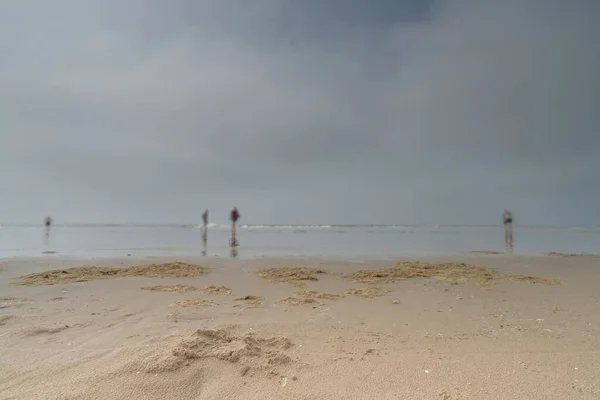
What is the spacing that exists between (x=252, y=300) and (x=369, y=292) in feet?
7.03

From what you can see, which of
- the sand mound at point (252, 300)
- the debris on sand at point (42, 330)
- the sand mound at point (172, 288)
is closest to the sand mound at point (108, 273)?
the sand mound at point (172, 288)

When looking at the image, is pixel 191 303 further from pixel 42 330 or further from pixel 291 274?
pixel 291 274

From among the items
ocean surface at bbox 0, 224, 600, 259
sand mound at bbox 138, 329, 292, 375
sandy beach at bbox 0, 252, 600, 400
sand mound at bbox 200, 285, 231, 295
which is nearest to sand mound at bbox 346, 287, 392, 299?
sandy beach at bbox 0, 252, 600, 400

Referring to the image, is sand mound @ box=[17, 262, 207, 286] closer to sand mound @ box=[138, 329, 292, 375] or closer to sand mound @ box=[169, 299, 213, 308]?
sand mound @ box=[169, 299, 213, 308]

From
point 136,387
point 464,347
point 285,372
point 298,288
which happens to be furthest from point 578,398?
point 298,288

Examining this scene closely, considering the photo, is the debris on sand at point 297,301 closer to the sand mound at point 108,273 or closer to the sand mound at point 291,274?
the sand mound at point 291,274

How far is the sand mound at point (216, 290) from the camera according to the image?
666cm

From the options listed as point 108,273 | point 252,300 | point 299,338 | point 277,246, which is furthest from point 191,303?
point 277,246

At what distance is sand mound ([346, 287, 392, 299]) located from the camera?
6.44 metres

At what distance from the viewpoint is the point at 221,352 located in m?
3.29

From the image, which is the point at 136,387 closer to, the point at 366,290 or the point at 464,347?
the point at 464,347

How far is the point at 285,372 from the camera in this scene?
Result: 3.06 meters

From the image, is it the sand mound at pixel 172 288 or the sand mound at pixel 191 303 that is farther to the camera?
the sand mound at pixel 172 288

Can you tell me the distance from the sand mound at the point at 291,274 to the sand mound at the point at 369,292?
3.89ft
